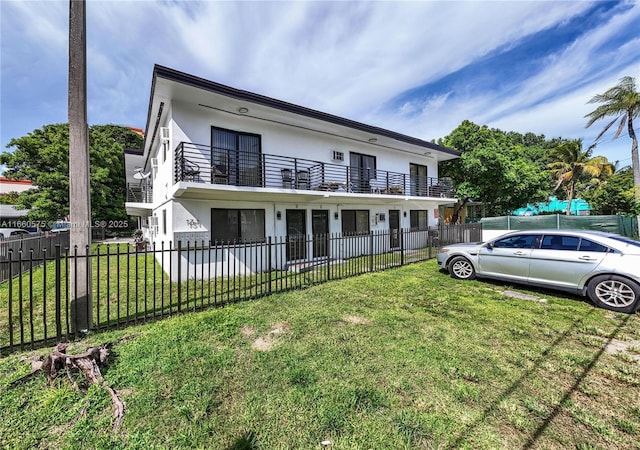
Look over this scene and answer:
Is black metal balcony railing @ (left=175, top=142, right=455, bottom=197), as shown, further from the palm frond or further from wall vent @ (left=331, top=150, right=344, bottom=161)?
the palm frond

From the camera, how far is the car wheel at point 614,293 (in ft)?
17.0

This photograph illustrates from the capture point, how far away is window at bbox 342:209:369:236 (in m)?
13.6

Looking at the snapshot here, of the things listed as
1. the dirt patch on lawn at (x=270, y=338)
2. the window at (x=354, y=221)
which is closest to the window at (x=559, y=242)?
the dirt patch on lawn at (x=270, y=338)

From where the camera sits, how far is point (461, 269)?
8.09 metres

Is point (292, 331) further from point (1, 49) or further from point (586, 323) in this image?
point (1, 49)

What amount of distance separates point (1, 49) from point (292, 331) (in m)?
9.97

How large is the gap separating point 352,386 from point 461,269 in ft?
21.4

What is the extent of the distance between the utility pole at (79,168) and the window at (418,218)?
1567 cm

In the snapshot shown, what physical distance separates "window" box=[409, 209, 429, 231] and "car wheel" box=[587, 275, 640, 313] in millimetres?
11166

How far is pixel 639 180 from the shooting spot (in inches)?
614

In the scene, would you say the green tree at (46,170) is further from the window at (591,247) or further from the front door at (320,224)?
the window at (591,247)

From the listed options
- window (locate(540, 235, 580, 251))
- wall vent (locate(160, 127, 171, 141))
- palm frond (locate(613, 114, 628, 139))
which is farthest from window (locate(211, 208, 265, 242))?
palm frond (locate(613, 114, 628, 139))

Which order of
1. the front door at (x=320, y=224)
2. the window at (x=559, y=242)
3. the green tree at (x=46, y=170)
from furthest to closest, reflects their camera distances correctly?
the green tree at (x=46, y=170)
the front door at (x=320, y=224)
the window at (x=559, y=242)

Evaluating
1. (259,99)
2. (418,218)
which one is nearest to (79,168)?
(259,99)
